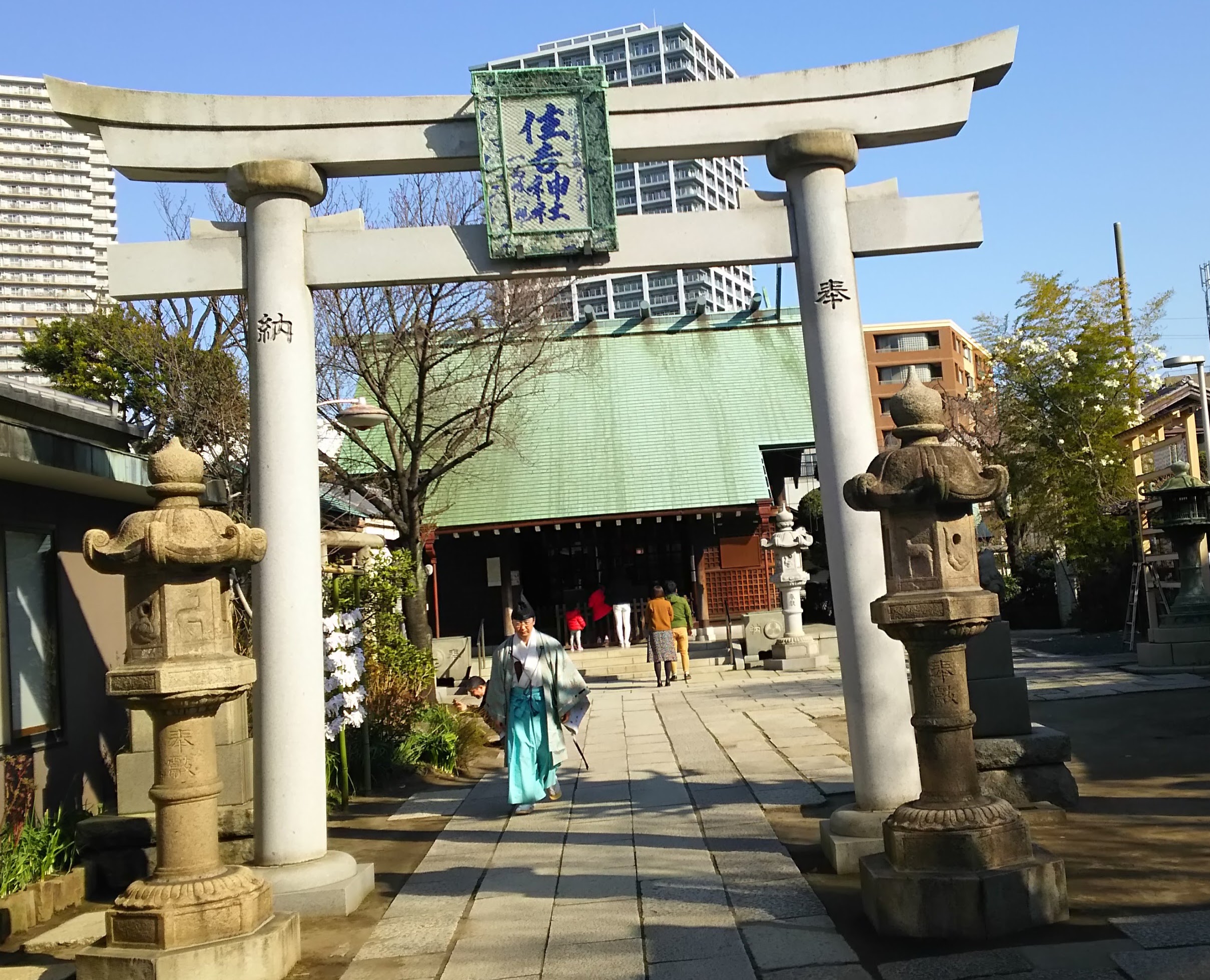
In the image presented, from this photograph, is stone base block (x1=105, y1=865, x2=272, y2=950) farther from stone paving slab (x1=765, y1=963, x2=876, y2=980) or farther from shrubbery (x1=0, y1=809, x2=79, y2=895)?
stone paving slab (x1=765, y1=963, x2=876, y2=980)

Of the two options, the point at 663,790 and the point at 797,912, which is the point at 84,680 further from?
the point at 797,912

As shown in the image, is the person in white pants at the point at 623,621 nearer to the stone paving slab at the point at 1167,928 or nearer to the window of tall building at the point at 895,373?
the stone paving slab at the point at 1167,928

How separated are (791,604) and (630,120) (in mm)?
14147

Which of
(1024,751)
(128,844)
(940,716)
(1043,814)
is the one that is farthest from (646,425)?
(940,716)

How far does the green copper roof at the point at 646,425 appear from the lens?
25.0m

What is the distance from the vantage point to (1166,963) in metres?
4.53

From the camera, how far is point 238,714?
8.11 meters

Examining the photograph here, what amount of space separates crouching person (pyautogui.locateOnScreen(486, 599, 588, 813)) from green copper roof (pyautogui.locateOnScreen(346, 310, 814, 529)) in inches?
527

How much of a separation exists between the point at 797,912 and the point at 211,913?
2.98 meters

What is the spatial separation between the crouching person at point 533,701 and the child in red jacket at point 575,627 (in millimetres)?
12768

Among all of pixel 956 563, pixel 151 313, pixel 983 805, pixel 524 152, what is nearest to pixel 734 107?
pixel 524 152

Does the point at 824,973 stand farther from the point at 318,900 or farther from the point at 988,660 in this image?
the point at 988,660

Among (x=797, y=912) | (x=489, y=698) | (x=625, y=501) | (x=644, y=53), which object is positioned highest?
(x=644, y=53)

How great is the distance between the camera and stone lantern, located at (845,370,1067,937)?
5.09 metres
